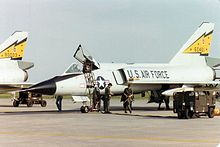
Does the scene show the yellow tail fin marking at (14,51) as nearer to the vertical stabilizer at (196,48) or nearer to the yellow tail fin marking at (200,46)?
the vertical stabilizer at (196,48)

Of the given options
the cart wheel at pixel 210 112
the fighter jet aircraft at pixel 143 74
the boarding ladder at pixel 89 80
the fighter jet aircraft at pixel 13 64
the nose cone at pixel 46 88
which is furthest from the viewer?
the fighter jet aircraft at pixel 13 64

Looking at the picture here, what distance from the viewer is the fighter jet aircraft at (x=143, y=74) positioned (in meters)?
22.6

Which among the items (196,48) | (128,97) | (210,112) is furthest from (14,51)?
(210,112)

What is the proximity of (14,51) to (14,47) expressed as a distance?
32 centimetres

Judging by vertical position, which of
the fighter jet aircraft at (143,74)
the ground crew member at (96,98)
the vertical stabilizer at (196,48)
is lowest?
the ground crew member at (96,98)

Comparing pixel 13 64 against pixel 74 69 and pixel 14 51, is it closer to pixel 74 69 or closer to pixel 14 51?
pixel 14 51

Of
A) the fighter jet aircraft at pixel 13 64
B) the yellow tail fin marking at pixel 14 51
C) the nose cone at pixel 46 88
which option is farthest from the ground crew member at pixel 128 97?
the yellow tail fin marking at pixel 14 51

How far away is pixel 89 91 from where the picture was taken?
23.2 metres

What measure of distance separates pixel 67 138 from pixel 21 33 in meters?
26.5

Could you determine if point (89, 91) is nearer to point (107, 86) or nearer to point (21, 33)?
point (107, 86)

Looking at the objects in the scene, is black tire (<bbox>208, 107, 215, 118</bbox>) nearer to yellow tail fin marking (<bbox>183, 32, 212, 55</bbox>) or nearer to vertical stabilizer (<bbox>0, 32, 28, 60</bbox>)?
yellow tail fin marking (<bbox>183, 32, 212, 55</bbox>)

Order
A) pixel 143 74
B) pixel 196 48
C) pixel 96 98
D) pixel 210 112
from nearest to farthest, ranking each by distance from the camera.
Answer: pixel 210 112 < pixel 96 98 < pixel 143 74 < pixel 196 48

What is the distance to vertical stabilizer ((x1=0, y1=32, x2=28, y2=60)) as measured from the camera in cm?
3562

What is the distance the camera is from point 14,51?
118 feet
